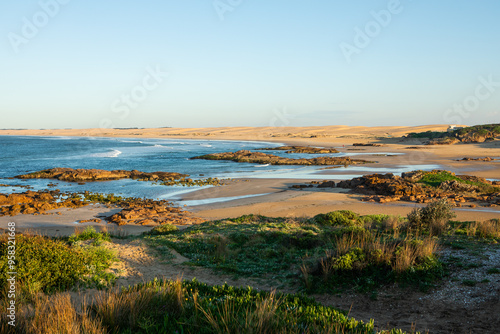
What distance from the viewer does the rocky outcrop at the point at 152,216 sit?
52.4 feet

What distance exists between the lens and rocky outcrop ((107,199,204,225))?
15961 mm

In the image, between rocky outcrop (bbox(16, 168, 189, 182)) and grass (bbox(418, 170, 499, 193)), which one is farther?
rocky outcrop (bbox(16, 168, 189, 182))

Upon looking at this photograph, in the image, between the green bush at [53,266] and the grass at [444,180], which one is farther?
the grass at [444,180]


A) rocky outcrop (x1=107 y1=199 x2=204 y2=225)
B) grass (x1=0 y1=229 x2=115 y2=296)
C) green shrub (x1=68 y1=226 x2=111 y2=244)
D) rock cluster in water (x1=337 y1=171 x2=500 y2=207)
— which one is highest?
grass (x1=0 y1=229 x2=115 y2=296)

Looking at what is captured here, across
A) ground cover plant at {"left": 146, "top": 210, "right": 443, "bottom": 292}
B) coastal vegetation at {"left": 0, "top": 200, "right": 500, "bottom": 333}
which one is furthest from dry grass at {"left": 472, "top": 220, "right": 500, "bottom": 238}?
ground cover plant at {"left": 146, "top": 210, "right": 443, "bottom": 292}

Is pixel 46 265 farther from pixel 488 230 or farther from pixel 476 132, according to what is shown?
pixel 476 132

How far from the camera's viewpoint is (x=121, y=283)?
705cm

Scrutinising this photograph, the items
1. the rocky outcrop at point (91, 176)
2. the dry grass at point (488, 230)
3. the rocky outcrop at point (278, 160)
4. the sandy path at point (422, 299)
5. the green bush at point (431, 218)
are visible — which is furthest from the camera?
the rocky outcrop at point (278, 160)

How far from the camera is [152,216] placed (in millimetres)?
17000

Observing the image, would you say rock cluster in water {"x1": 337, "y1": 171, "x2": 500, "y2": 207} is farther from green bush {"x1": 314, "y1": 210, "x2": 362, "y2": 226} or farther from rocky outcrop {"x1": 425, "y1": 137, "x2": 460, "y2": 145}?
rocky outcrop {"x1": 425, "y1": 137, "x2": 460, "y2": 145}

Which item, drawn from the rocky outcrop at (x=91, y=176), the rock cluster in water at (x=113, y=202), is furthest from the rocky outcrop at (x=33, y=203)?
the rocky outcrop at (x=91, y=176)

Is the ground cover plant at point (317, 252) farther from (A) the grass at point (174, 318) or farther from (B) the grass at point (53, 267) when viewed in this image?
(A) the grass at point (174, 318)

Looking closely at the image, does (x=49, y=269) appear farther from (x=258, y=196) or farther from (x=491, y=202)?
(x=491, y=202)

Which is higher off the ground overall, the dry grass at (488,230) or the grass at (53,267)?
the grass at (53,267)
